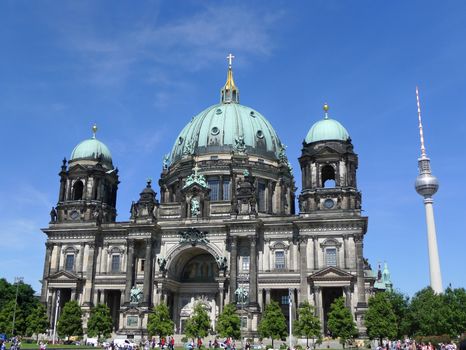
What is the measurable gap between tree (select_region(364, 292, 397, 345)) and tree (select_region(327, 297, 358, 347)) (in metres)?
1.81

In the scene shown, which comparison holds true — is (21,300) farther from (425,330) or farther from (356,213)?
(425,330)

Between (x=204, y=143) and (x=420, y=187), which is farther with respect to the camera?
(x=420, y=187)

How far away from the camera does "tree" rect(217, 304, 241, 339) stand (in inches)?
2391

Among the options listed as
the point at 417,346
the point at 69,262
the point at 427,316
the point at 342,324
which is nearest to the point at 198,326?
the point at 342,324

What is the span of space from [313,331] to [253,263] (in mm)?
14087

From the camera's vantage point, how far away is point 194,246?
245 ft

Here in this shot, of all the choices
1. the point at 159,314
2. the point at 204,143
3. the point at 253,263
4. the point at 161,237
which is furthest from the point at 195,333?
the point at 204,143

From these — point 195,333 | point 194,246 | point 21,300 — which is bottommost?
point 195,333

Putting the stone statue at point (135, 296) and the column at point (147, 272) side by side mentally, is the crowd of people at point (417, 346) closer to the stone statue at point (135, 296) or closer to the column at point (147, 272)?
the column at point (147, 272)

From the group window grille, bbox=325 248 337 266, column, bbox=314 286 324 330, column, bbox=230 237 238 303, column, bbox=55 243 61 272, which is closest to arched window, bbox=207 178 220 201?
column, bbox=230 237 238 303

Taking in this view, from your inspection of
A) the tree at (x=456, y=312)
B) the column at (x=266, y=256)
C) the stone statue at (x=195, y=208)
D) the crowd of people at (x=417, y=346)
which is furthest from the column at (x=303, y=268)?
the tree at (x=456, y=312)

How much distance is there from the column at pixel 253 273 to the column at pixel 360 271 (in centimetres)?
1290

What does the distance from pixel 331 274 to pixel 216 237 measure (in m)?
16.7

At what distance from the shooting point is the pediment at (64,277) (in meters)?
75.5
